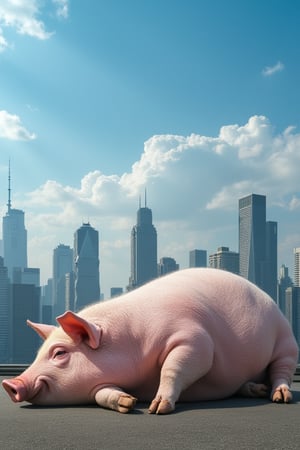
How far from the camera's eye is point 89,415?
6.15m

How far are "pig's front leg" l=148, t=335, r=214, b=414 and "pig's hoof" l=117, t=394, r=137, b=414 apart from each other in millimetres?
227

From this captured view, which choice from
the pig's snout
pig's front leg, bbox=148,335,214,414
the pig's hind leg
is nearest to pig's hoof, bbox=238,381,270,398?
the pig's hind leg

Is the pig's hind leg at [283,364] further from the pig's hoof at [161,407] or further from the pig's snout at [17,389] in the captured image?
the pig's snout at [17,389]

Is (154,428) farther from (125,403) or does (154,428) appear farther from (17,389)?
(17,389)

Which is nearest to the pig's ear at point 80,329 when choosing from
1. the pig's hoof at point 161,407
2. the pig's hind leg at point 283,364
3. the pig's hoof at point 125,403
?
the pig's hoof at point 125,403

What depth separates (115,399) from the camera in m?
6.38

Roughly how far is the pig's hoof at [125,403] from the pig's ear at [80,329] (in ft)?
2.28

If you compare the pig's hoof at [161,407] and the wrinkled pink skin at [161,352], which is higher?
the wrinkled pink skin at [161,352]

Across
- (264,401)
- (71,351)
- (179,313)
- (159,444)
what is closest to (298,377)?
(264,401)

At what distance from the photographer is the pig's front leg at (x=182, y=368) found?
6.32 metres

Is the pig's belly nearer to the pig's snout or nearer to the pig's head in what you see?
the pig's head

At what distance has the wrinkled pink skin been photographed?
21.8 feet

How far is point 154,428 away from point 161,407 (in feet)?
2.45

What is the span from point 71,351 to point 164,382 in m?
1.13
